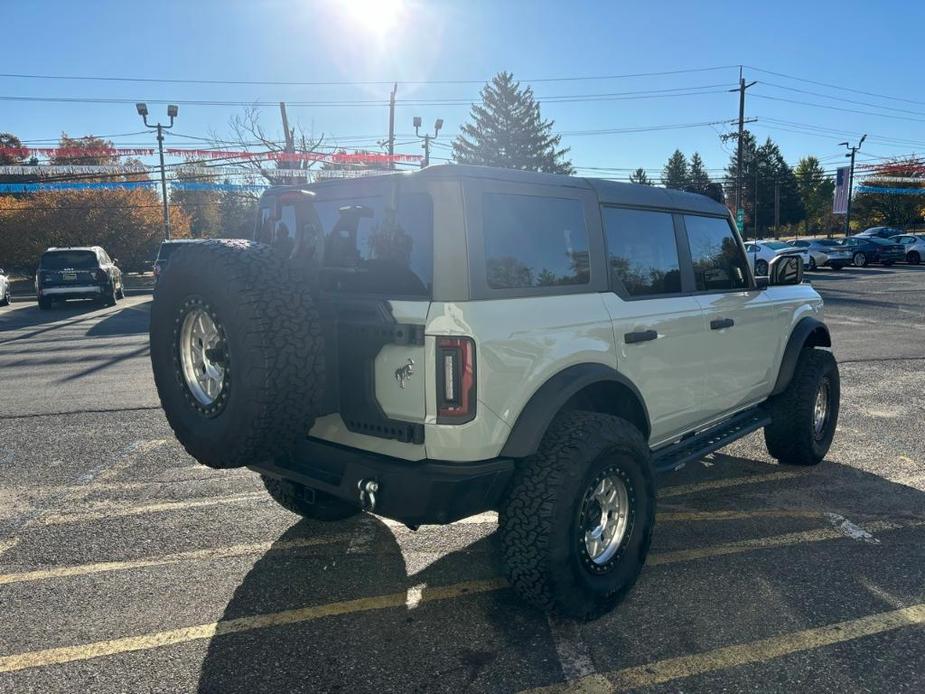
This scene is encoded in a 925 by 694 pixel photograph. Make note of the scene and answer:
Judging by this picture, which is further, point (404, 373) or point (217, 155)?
point (217, 155)

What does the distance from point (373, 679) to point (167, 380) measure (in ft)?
5.22

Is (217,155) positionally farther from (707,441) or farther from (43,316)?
(707,441)

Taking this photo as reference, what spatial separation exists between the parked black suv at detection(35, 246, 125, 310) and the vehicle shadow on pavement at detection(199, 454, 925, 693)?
55.1 feet

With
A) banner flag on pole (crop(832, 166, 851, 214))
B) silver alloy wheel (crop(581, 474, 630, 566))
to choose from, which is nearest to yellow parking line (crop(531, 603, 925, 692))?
silver alloy wheel (crop(581, 474, 630, 566))

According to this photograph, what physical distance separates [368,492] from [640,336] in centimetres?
155

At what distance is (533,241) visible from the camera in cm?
297

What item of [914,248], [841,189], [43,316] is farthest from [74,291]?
[841,189]

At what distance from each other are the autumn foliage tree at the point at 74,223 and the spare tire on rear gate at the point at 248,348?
41370 mm

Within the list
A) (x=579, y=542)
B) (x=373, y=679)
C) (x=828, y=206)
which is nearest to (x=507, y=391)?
(x=579, y=542)

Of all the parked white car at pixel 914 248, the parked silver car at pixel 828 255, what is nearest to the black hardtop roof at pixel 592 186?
the parked silver car at pixel 828 255

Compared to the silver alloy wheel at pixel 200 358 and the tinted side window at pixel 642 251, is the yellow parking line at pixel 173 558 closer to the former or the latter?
the silver alloy wheel at pixel 200 358

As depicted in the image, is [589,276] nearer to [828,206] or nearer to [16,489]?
[16,489]

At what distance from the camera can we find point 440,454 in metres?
2.61

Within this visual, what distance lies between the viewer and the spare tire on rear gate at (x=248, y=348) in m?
2.55
